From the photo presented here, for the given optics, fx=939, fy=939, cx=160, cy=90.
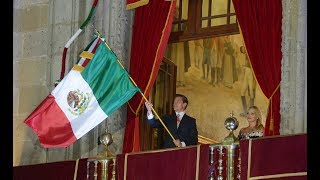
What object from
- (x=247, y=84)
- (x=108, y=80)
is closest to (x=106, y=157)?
(x=108, y=80)

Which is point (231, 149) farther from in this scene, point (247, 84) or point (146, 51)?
point (247, 84)

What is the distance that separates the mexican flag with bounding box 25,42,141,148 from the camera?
1194cm

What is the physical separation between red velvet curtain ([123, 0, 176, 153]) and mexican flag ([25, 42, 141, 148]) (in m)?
0.69

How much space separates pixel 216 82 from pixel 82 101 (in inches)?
217

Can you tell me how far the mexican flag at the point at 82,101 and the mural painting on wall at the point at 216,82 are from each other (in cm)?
482

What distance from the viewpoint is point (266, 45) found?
38.2 ft

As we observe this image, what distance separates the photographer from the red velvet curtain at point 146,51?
12.6 m

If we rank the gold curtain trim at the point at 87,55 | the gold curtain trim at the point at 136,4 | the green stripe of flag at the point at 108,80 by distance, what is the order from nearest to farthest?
the green stripe of flag at the point at 108,80 → the gold curtain trim at the point at 87,55 → the gold curtain trim at the point at 136,4

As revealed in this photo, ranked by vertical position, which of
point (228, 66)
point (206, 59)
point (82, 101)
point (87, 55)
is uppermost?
point (206, 59)

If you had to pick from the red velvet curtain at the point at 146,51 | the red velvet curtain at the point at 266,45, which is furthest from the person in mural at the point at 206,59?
the red velvet curtain at the point at 266,45

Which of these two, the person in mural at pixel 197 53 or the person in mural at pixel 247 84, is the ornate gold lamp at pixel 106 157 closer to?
the person in mural at pixel 197 53

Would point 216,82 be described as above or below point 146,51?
above
